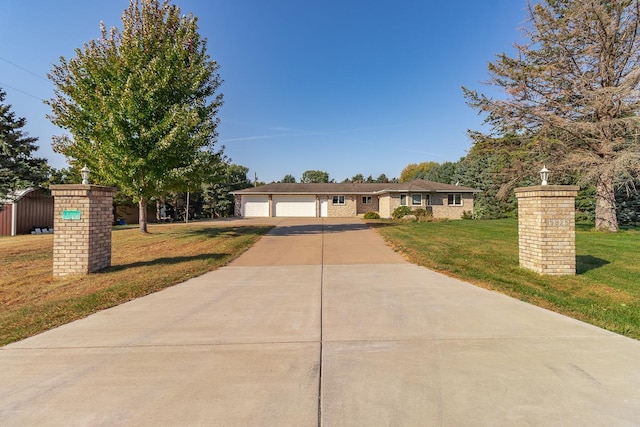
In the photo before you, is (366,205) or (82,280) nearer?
(82,280)

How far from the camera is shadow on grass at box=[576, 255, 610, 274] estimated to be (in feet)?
24.5

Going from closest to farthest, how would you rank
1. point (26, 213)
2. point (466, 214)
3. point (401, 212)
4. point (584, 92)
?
1. point (584, 92)
2. point (26, 213)
3. point (401, 212)
4. point (466, 214)

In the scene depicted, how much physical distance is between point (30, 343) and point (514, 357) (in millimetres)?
5248

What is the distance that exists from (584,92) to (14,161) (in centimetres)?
2655

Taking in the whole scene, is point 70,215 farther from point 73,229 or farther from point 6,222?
point 6,222

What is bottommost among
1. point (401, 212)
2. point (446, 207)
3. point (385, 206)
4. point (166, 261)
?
point (166, 261)

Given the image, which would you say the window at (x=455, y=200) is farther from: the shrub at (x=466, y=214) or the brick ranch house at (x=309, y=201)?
the brick ranch house at (x=309, y=201)

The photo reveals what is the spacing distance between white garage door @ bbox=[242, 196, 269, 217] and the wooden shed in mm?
14883

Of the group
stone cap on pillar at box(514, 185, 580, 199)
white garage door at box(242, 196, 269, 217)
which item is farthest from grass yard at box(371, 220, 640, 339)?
white garage door at box(242, 196, 269, 217)

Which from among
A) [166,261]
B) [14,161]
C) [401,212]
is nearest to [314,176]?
[401,212]

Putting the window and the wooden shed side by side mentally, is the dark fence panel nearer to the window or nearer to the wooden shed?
the wooden shed

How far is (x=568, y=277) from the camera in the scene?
265 inches

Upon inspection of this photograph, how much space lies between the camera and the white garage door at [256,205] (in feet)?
105

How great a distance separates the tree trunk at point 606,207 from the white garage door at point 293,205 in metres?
21.3
